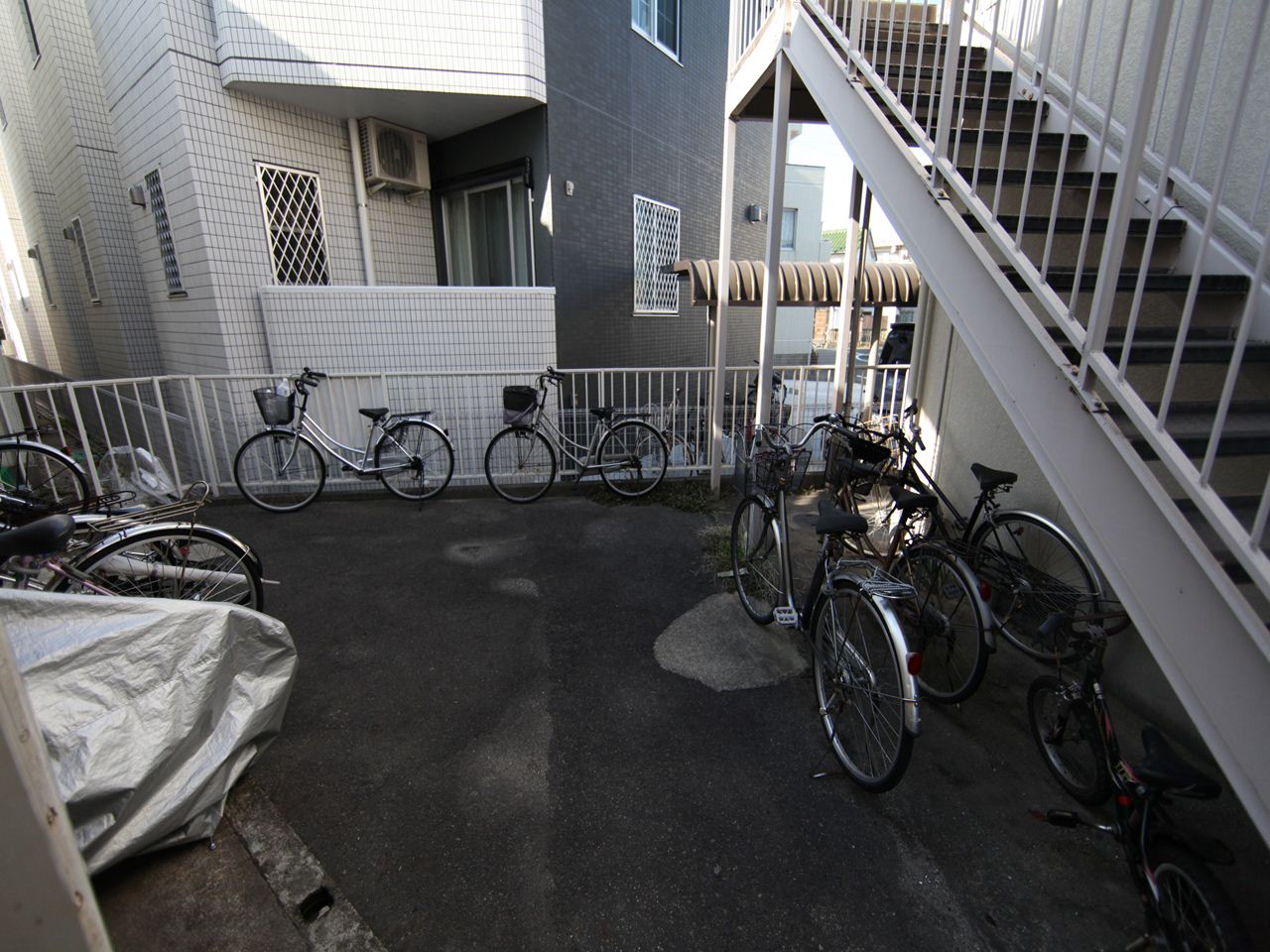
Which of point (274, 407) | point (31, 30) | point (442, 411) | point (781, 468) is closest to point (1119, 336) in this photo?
point (781, 468)

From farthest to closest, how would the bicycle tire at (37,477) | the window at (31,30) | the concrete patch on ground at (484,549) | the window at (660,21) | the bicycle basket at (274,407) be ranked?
1. the window at (31,30)
2. the window at (660,21)
3. the bicycle basket at (274,407)
4. the concrete patch on ground at (484,549)
5. the bicycle tire at (37,477)

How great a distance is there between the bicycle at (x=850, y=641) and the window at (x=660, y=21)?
26.0 feet

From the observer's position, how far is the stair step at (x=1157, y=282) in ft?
7.45

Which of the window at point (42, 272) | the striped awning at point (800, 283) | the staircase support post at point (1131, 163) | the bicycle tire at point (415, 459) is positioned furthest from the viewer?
the window at point (42, 272)

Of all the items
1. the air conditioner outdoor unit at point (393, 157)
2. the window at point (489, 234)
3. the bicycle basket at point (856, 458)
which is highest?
the air conditioner outdoor unit at point (393, 157)

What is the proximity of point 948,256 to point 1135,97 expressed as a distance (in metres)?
0.78

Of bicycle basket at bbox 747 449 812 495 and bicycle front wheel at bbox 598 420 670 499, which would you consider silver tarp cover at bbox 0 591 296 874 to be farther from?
bicycle front wheel at bbox 598 420 670 499

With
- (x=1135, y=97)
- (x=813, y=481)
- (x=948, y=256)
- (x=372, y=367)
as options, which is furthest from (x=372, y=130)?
(x=1135, y=97)

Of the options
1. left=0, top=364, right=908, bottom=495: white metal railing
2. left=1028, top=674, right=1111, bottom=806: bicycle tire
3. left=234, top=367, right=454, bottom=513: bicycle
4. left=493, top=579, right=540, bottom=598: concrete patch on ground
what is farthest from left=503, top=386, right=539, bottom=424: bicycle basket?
left=1028, top=674, right=1111, bottom=806: bicycle tire

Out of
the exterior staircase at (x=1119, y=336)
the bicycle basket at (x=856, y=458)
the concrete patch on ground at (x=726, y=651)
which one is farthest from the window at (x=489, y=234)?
the concrete patch on ground at (x=726, y=651)

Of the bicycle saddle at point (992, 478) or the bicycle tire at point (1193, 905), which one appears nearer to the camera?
the bicycle tire at point (1193, 905)

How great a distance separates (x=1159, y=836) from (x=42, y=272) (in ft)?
61.6

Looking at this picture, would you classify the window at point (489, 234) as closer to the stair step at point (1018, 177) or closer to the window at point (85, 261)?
the stair step at point (1018, 177)

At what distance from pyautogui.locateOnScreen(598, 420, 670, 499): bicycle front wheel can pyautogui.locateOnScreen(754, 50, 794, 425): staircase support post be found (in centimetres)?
144
